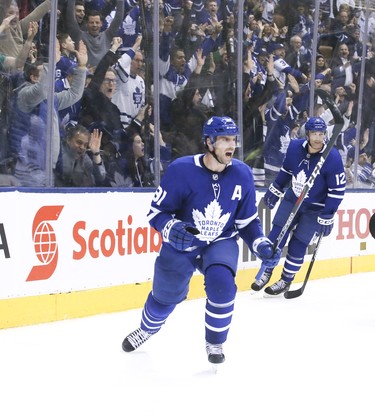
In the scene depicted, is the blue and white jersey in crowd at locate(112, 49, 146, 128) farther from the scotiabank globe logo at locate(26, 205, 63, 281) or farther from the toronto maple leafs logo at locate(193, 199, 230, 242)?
the toronto maple leafs logo at locate(193, 199, 230, 242)

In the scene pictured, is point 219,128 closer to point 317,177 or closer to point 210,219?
point 210,219

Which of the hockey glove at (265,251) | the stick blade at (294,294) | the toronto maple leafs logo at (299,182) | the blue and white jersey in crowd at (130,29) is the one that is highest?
the blue and white jersey in crowd at (130,29)

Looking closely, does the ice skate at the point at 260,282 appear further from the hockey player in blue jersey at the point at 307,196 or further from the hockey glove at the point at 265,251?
the hockey glove at the point at 265,251

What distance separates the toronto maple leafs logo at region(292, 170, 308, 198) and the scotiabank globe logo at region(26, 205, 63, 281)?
1.97 meters

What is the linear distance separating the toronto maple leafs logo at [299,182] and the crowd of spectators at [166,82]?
737 mm

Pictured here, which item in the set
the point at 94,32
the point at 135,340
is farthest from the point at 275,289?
the point at 135,340

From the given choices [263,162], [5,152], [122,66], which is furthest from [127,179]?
[263,162]

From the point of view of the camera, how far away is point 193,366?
3.96m

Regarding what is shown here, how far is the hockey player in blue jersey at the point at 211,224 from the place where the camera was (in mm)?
3750

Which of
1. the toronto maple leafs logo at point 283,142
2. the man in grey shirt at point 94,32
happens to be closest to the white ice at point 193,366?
the man in grey shirt at point 94,32

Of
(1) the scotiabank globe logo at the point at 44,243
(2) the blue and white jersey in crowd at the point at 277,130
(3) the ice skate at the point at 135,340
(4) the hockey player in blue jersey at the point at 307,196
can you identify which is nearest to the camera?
(3) the ice skate at the point at 135,340

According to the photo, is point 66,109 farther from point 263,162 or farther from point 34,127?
point 263,162

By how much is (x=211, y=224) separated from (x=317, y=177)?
269cm

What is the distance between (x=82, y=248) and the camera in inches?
211
